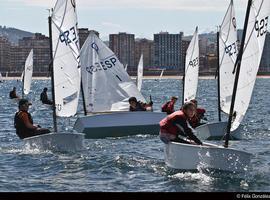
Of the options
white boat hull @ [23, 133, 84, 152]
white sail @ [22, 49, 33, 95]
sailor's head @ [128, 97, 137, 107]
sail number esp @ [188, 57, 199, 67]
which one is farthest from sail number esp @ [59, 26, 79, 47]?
white sail @ [22, 49, 33, 95]

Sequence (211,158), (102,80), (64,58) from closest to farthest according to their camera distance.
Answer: (211,158) < (64,58) < (102,80)

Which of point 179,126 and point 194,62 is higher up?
point 194,62

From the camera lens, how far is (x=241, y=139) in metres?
22.5

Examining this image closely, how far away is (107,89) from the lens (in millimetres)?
25062

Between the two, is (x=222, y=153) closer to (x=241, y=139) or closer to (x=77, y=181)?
(x=77, y=181)

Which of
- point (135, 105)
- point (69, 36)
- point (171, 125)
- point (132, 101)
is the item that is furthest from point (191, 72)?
point (171, 125)

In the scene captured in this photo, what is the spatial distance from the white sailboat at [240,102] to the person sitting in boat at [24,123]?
4501mm

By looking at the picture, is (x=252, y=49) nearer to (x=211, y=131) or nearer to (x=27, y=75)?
(x=211, y=131)

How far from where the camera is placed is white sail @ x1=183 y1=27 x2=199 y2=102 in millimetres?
28109

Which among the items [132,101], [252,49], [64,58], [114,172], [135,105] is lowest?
[114,172]

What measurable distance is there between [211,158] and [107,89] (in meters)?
11.0

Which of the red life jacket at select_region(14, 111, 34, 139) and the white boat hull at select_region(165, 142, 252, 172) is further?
the red life jacket at select_region(14, 111, 34, 139)

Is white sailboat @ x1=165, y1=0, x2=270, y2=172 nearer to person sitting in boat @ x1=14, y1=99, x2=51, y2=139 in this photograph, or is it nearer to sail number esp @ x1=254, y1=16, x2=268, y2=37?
sail number esp @ x1=254, y1=16, x2=268, y2=37
